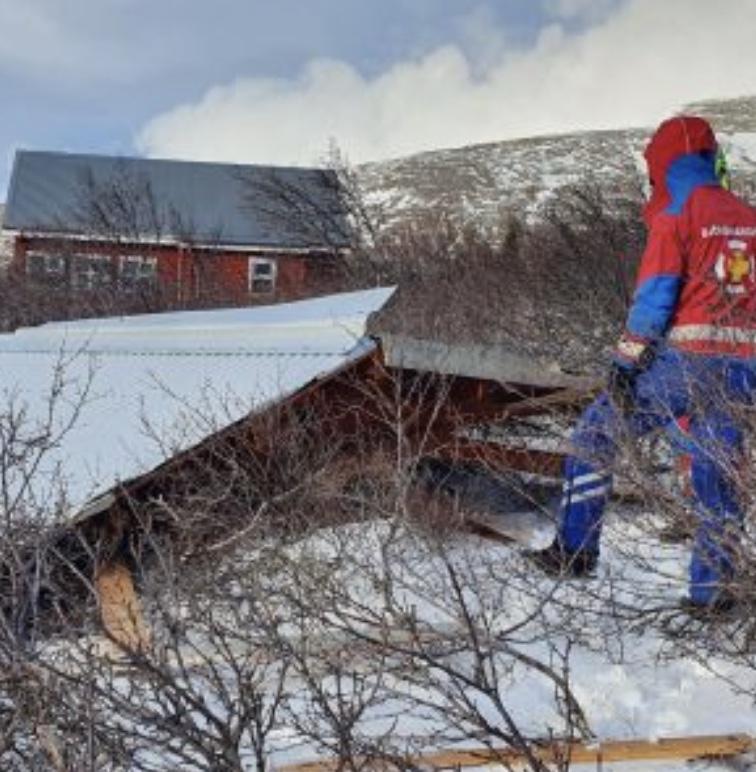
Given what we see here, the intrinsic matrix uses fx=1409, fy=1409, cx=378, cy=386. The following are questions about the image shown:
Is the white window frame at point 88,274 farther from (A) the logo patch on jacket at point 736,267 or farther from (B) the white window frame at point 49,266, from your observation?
(A) the logo patch on jacket at point 736,267

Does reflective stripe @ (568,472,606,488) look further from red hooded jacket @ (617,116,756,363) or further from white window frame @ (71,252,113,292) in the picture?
white window frame @ (71,252,113,292)

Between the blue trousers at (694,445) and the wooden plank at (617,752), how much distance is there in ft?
1.28

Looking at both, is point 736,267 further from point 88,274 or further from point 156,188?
point 156,188

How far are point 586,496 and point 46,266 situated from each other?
12906 millimetres

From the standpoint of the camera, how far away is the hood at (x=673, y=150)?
4.75 metres

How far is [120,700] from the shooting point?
2.89 metres

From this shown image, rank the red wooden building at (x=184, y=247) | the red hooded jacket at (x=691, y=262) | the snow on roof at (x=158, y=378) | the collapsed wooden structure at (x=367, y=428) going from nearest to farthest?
the red hooded jacket at (x=691, y=262) < the collapsed wooden structure at (x=367, y=428) < the snow on roof at (x=158, y=378) < the red wooden building at (x=184, y=247)

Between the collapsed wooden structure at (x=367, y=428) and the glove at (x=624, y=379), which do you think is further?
the collapsed wooden structure at (x=367, y=428)

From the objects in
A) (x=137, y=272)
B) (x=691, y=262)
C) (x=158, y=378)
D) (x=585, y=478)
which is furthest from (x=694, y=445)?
(x=137, y=272)

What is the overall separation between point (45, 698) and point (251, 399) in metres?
2.75

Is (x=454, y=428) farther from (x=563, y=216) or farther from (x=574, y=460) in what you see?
(x=563, y=216)

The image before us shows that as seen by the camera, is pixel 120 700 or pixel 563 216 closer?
pixel 120 700

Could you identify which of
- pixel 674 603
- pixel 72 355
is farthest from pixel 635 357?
pixel 72 355

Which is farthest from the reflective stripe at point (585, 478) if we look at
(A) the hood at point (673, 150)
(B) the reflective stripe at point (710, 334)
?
(A) the hood at point (673, 150)
